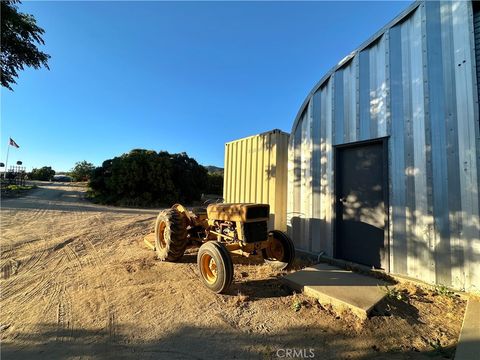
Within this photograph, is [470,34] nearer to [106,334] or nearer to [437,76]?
[437,76]

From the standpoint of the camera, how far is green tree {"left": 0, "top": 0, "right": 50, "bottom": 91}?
31.4 feet

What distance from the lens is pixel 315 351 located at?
2520 millimetres

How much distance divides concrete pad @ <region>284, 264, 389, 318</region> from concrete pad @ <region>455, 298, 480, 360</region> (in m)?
0.82

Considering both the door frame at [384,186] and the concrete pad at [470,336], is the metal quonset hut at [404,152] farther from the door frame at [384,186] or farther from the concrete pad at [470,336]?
the concrete pad at [470,336]

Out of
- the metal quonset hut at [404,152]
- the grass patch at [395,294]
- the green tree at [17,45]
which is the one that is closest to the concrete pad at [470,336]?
the metal quonset hut at [404,152]

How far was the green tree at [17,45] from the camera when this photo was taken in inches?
377

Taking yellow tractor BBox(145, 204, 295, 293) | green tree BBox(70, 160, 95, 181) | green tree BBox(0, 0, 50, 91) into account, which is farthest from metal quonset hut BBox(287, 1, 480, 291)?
green tree BBox(70, 160, 95, 181)

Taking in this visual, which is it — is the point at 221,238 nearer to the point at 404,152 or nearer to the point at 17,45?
the point at 404,152

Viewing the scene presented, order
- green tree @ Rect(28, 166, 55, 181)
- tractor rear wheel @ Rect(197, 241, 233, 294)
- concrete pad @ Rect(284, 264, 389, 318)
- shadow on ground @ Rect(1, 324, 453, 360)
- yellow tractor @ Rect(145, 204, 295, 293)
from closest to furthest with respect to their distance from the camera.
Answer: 1. shadow on ground @ Rect(1, 324, 453, 360)
2. concrete pad @ Rect(284, 264, 389, 318)
3. tractor rear wheel @ Rect(197, 241, 233, 294)
4. yellow tractor @ Rect(145, 204, 295, 293)
5. green tree @ Rect(28, 166, 55, 181)

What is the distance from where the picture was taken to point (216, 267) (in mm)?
3783

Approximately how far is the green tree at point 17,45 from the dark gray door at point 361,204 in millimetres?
12857

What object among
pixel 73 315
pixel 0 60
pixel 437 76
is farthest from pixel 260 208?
pixel 0 60

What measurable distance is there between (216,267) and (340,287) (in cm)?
186

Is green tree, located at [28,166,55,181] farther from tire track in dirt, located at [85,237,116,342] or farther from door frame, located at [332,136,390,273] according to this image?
door frame, located at [332,136,390,273]
